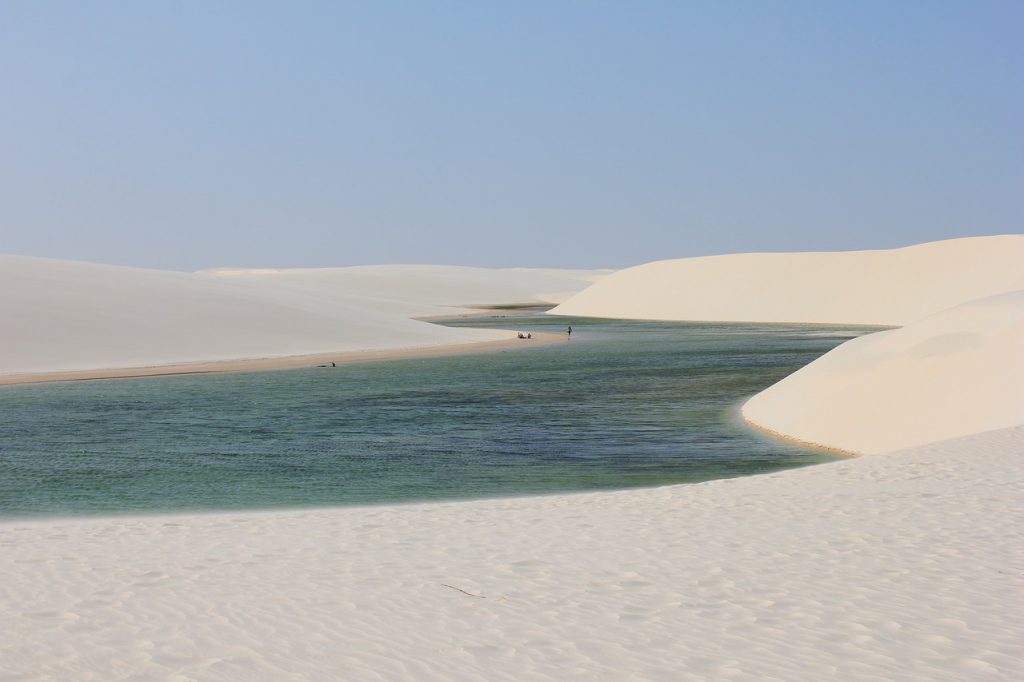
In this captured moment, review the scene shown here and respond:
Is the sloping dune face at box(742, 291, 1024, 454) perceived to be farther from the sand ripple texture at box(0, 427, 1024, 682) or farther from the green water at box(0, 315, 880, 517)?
the sand ripple texture at box(0, 427, 1024, 682)

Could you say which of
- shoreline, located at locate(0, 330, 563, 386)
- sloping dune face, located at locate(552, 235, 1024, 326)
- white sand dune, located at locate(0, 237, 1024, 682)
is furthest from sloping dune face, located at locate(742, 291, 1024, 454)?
sloping dune face, located at locate(552, 235, 1024, 326)

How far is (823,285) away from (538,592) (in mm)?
95544

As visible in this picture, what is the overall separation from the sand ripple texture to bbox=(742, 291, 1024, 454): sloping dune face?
20.2 ft

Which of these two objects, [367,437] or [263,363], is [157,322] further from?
[367,437]

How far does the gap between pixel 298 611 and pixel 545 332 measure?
6346 cm

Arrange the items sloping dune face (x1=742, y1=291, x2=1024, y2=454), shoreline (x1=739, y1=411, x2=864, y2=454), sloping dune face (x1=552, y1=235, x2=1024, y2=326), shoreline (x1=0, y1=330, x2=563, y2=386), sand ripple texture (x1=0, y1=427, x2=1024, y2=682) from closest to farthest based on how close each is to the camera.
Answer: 1. sand ripple texture (x1=0, y1=427, x2=1024, y2=682)
2. sloping dune face (x1=742, y1=291, x2=1024, y2=454)
3. shoreline (x1=739, y1=411, x2=864, y2=454)
4. shoreline (x1=0, y1=330, x2=563, y2=386)
5. sloping dune face (x1=552, y1=235, x2=1024, y2=326)

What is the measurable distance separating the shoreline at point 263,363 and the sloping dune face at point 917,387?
2124cm

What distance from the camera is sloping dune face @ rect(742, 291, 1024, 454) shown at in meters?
18.2

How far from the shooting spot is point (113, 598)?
304 inches

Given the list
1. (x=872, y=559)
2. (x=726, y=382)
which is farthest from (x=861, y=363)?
(x=872, y=559)

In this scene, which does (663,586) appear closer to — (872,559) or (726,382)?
(872,559)

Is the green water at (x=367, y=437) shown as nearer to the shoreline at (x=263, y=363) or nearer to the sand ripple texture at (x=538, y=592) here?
the shoreline at (x=263, y=363)

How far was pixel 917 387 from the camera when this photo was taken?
19734 mm

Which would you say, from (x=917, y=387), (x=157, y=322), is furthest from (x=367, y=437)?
(x=157, y=322)
